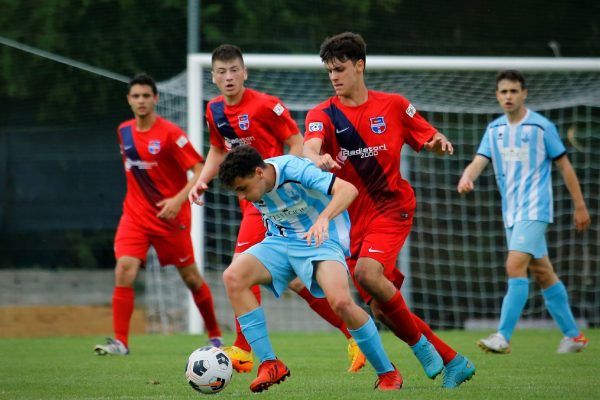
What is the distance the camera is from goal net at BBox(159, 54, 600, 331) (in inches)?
501

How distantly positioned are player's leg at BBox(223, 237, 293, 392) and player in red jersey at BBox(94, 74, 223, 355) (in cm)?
312

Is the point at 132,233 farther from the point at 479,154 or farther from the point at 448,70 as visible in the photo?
the point at 448,70

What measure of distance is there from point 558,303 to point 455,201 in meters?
5.59

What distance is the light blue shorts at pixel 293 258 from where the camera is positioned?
5.67m

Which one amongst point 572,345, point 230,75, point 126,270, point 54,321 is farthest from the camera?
point 54,321

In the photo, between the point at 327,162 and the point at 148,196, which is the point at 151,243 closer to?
the point at 148,196

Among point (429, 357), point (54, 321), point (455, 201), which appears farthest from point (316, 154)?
point (455, 201)

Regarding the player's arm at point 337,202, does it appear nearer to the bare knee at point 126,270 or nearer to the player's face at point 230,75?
the player's face at point 230,75

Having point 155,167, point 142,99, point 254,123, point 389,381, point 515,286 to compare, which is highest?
point 142,99

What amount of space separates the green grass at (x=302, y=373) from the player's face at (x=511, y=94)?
198 centimetres

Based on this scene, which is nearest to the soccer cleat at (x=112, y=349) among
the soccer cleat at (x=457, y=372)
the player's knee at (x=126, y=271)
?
the player's knee at (x=126, y=271)

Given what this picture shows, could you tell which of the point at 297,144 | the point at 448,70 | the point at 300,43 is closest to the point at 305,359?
the point at 297,144

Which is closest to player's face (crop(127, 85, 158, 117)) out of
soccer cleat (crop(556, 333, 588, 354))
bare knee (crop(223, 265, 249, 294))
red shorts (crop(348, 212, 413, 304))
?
red shorts (crop(348, 212, 413, 304))

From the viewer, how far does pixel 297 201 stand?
5.74 metres
